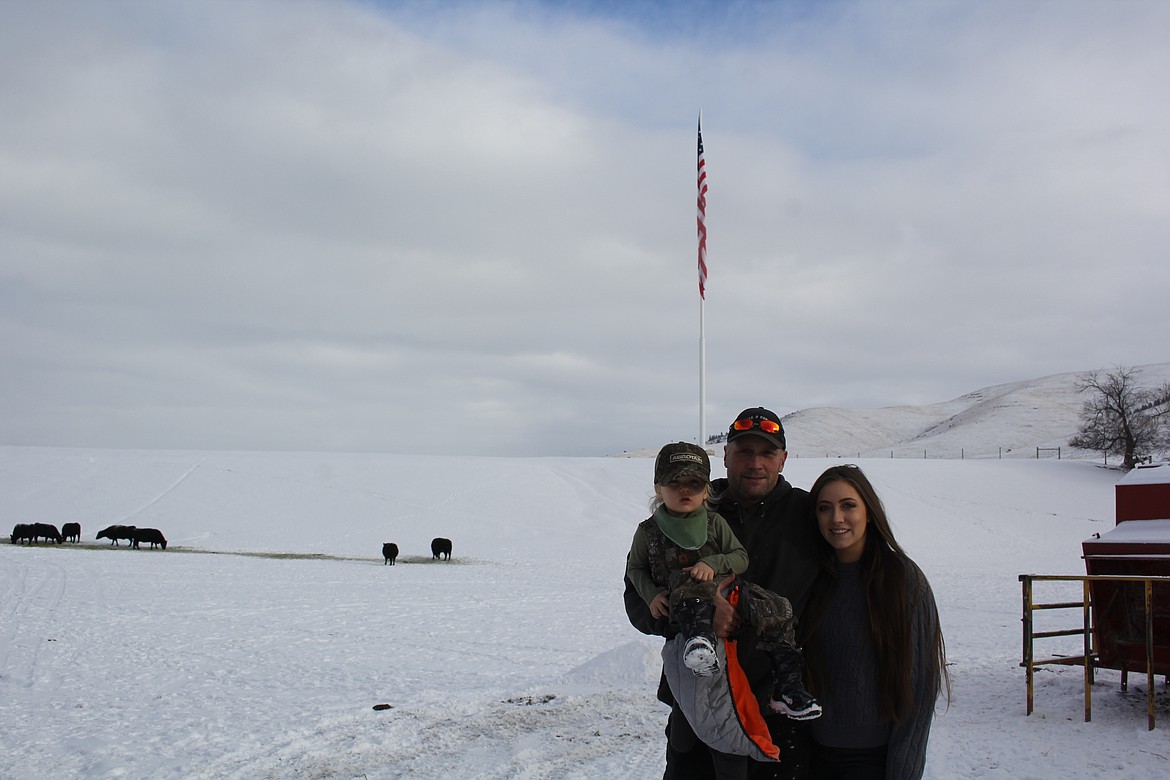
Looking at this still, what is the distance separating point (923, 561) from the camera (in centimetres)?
2481

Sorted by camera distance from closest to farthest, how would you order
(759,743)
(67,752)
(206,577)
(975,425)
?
(759,743) → (67,752) → (206,577) → (975,425)

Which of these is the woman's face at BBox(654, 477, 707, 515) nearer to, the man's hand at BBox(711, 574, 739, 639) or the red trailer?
the man's hand at BBox(711, 574, 739, 639)

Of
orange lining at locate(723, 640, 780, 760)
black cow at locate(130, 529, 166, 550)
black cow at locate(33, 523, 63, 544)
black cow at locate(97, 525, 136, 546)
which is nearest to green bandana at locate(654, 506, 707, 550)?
orange lining at locate(723, 640, 780, 760)

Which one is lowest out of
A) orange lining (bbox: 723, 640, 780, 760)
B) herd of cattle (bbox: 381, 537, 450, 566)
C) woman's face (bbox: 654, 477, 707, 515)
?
herd of cattle (bbox: 381, 537, 450, 566)

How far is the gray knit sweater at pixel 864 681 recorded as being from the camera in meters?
3.28

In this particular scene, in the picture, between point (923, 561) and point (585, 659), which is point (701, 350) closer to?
point (923, 561)

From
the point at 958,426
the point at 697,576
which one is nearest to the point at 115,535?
the point at 697,576

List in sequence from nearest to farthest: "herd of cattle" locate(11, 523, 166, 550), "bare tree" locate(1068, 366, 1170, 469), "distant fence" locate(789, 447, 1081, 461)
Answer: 1. "herd of cattle" locate(11, 523, 166, 550)
2. "bare tree" locate(1068, 366, 1170, 469)
3. "distant fence" locate(789, 447, 1081, 461)

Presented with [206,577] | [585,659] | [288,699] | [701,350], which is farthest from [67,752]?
[701,350]

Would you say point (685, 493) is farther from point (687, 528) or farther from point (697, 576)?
point (697, 576)

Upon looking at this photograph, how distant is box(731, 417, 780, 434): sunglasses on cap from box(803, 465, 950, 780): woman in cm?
31

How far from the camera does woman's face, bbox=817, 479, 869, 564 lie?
3395 mm

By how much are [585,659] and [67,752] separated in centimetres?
581

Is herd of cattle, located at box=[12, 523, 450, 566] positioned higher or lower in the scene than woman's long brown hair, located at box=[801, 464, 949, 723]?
lower
